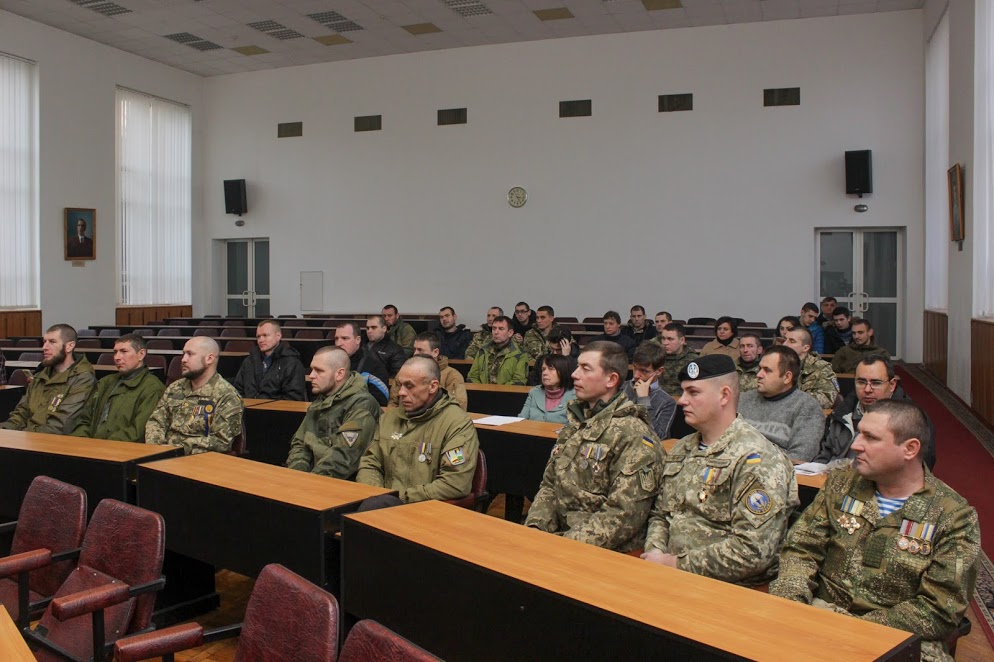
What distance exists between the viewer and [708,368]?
9.46ft

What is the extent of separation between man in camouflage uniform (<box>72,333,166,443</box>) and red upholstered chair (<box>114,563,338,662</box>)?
3.14 m

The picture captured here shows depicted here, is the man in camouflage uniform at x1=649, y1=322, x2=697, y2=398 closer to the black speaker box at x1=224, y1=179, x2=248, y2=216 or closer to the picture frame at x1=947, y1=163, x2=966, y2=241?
the picture frame at x1=947, y1=163, x2=966, y2=241

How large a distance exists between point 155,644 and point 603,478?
5.43 feet

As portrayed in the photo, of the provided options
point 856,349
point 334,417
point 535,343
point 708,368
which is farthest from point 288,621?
point 856,349

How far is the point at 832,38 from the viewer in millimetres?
13273

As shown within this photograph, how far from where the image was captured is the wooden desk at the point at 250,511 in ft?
9.62

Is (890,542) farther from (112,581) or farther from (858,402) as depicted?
(112,581)

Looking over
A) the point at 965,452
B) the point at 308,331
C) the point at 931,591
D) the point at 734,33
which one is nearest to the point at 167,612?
the point at 931,591

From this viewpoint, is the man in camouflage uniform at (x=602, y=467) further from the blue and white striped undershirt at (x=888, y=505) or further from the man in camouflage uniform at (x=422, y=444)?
the blue and white striped undershirt at (x=888, y=505)

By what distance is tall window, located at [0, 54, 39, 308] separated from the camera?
13.2 m

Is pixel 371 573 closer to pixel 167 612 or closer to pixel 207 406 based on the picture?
pixel 167 612

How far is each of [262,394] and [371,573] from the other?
3892mm

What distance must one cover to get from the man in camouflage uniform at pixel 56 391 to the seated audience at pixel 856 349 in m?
6.75

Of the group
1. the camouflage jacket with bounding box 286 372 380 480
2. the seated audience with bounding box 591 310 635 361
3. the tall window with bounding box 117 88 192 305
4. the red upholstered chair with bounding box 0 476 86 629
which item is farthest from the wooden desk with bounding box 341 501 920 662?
the tall window with bounding box 117 88 192 305
